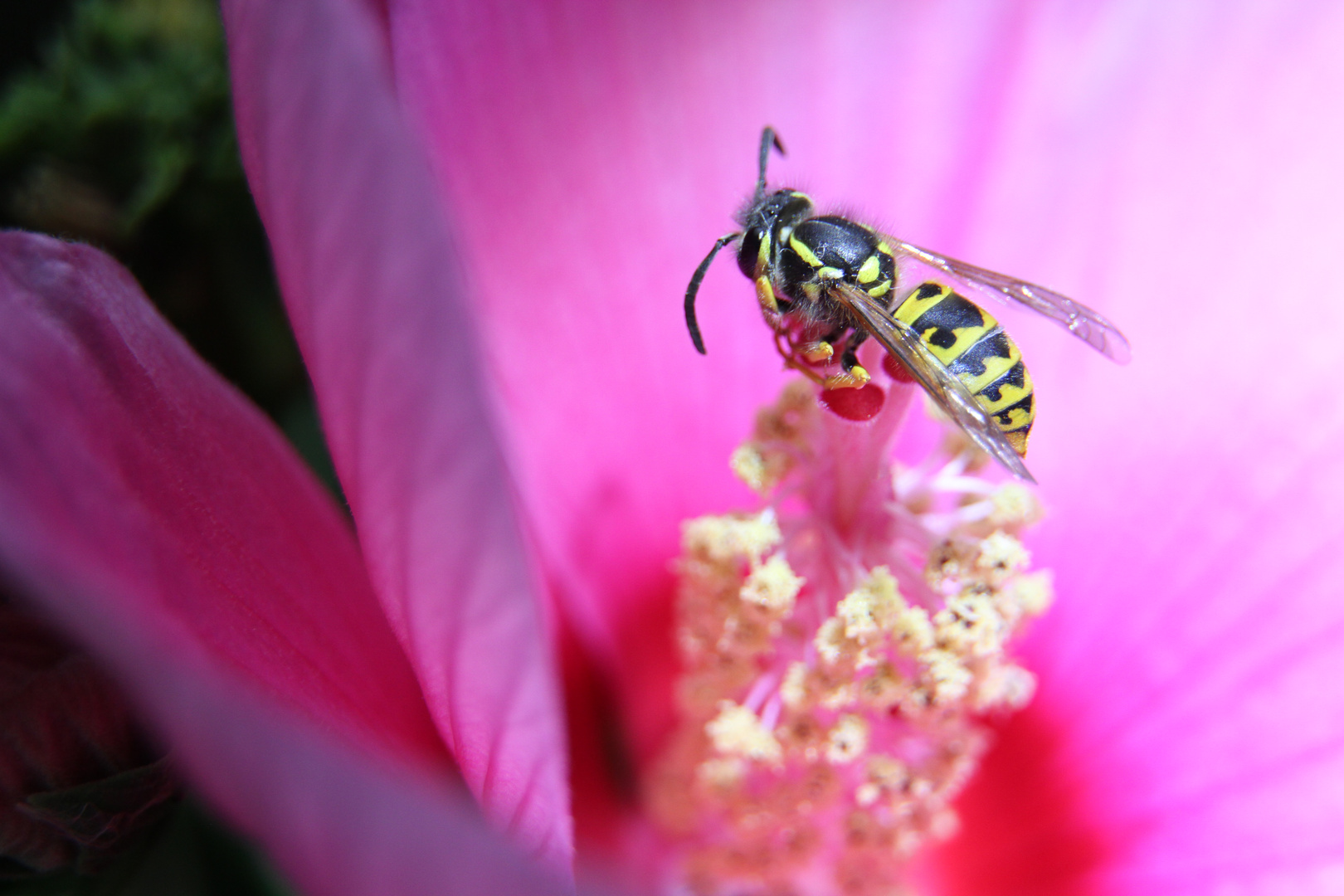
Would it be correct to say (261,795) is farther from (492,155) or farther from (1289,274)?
(1289,274)

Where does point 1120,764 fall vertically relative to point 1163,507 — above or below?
below

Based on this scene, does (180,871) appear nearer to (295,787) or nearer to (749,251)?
(295,787)

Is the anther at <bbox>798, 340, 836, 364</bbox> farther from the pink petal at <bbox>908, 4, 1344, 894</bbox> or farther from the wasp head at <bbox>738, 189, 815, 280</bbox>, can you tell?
the pink petal at <bbox>908, 4, 1344, 894</bbox>

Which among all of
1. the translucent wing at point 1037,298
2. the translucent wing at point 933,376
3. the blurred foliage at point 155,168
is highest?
the translucent wing at point 1037,298

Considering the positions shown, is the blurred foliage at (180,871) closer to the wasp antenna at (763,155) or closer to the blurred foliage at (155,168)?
the blurred foliage at (155,168)

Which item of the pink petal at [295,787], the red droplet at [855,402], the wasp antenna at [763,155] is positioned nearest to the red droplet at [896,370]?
the red droplet at [855,402]

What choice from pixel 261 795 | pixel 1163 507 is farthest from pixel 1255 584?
pixel 261 795

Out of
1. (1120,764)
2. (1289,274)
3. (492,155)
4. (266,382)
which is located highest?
(1289,274)

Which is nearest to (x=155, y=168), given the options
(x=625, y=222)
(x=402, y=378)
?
(x=625, y=222)
